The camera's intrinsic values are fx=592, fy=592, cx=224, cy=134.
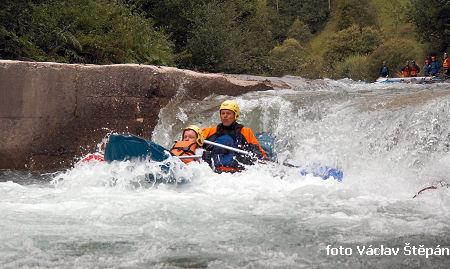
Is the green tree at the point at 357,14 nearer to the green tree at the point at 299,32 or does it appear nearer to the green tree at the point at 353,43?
the green tree at the point at 299,32

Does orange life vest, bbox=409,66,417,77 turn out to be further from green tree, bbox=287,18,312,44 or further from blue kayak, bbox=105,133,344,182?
green tree, bbox=287,18,312,44

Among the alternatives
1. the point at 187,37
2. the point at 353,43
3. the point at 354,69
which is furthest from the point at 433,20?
the point at 187,37

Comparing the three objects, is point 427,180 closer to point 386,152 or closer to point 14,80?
point 386,152

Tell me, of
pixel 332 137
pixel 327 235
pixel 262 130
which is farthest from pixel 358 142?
pixel 327 235

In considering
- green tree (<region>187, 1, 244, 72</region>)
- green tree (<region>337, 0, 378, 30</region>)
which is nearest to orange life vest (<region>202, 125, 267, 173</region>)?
green tree (<region>187, 1, 244, 72</region>)

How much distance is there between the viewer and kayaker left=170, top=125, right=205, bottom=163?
7.32m

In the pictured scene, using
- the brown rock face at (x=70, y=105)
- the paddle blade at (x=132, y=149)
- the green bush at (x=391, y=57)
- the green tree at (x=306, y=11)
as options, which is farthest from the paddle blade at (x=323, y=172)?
the green tree at (x=306, y=11)

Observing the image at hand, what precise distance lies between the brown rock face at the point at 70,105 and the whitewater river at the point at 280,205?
0.60 metres

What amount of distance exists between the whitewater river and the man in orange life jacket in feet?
0.71

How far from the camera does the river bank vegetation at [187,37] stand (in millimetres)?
12398

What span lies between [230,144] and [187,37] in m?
13.6

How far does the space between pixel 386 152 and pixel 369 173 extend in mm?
403

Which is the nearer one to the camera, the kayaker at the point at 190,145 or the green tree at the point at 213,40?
the kayaker at the point at 190,145

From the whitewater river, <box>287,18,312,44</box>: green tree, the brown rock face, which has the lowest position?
the whitewater river
